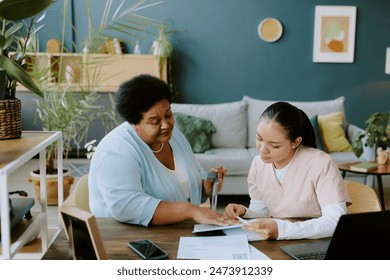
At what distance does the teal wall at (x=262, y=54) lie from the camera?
5.25m

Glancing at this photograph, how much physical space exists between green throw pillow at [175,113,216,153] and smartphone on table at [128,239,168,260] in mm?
2587

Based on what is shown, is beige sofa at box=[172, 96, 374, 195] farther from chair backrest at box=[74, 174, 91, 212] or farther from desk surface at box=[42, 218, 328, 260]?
desk surface at box=[42, 218, 328, 260]

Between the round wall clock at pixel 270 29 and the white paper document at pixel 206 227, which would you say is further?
the round wall clock at pixel 270 29

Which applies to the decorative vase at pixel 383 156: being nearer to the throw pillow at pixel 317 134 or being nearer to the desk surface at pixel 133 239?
the throw pillow at pixel 317 134

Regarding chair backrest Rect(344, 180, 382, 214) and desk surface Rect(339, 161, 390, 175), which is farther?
desk surface Rect(339, 161, 390, 175)

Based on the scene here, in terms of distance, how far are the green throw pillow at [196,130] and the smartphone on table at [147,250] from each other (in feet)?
8.49

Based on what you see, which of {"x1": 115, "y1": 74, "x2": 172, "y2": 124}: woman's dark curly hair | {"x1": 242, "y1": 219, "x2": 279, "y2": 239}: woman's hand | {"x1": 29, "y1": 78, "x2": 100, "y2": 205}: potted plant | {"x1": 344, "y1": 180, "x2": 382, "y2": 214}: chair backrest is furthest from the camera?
{"x1": 29, "y1": 78, "x2": 100, "y2": 205}: potted plant

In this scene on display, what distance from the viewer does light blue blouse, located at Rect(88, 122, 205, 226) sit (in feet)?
4.62

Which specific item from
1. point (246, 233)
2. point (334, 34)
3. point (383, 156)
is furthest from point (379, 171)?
point (334, 34)

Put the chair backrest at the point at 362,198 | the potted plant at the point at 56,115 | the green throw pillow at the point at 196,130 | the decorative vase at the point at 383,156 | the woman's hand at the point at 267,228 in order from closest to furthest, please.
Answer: the woman's hand at the point at 267,228 → the chair backrest at the point at 362,198 → the potted plant at the point at 56,115 → the decorative vase at the point at 383,156 → the green throw pillow at the point at 196,130

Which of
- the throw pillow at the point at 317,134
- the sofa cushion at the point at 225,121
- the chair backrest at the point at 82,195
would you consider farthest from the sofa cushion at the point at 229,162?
the chair backrest at the point at 82,195

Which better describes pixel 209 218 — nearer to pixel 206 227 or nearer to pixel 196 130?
pixel 206 227

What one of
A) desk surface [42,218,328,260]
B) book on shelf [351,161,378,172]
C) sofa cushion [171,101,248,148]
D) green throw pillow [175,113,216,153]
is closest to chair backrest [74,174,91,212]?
desk surface [42,218,328,260]
